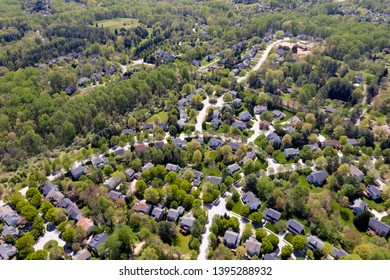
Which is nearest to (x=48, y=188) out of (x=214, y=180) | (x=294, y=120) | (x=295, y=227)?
(x=214, y=180)

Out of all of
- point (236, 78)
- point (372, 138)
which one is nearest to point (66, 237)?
point (372, 138)

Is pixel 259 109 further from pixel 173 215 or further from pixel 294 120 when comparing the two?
pixel 173 215

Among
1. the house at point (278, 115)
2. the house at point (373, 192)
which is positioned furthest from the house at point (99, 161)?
the house at point (373, 192)

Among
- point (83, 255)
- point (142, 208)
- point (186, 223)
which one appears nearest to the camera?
point (83, 255)

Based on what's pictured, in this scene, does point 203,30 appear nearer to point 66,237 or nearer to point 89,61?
point 89,61

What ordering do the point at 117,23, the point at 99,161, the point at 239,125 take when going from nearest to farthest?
the point at 99,161 → the point at 239,125 → the point at 117,23

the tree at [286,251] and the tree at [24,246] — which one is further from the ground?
the tree at [286,251]

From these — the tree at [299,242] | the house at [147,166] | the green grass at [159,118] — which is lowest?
the green grass at [159,118]

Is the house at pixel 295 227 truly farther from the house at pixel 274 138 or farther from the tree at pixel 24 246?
the tree at pixel 24 246
